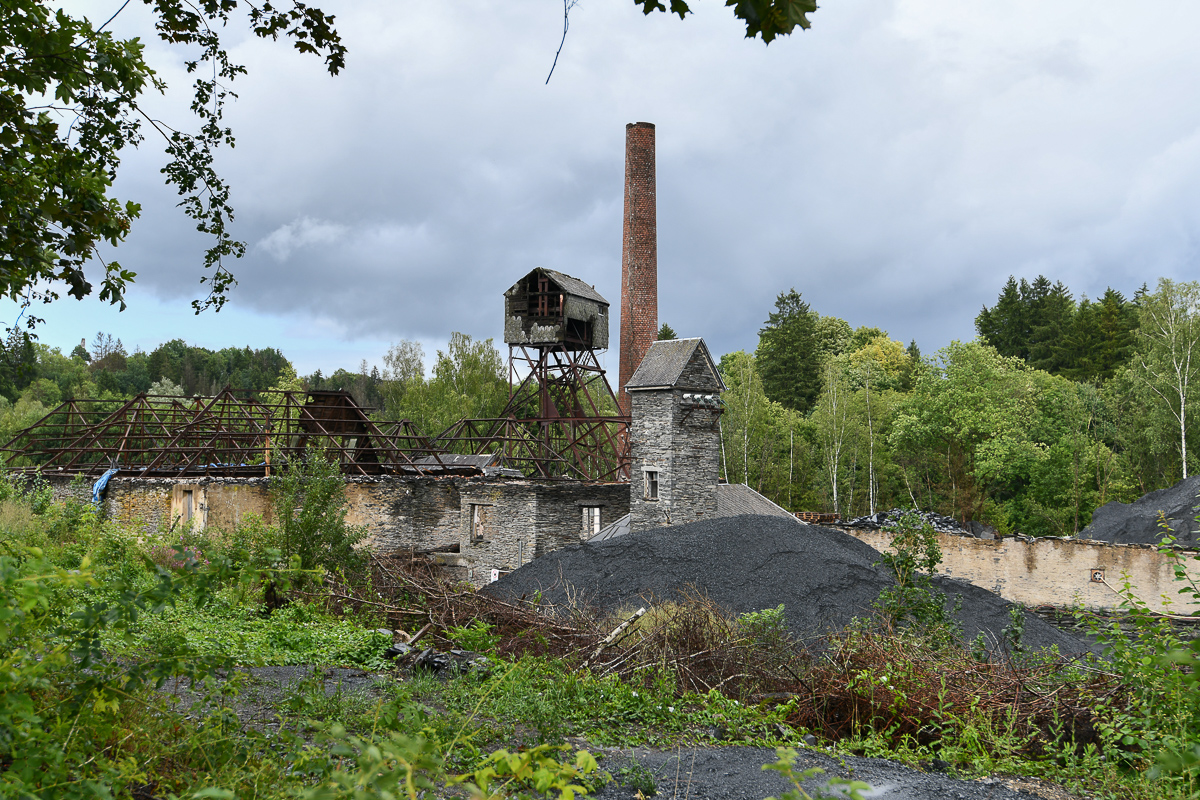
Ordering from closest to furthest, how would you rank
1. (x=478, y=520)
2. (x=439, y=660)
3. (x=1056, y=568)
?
(x=439, y=660), (x=478, y=520), (x=1056, y=568)

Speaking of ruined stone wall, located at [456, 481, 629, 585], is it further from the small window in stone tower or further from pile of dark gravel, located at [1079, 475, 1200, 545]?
pile of dark gravel, located at [1079, 475, 1200, 545]

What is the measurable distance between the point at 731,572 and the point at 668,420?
213 inches

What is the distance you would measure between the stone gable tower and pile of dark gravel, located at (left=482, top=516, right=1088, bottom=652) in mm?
2319

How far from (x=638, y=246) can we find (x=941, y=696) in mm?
23423

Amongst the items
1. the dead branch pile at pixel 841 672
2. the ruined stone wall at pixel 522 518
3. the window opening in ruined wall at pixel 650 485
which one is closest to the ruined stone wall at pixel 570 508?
the ruined stone wall at pixel 522 518

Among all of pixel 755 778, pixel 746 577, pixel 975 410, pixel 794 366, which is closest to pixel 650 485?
pixel 746 577

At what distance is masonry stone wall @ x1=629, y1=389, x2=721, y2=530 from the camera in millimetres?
18688

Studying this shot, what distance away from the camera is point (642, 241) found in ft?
94.8

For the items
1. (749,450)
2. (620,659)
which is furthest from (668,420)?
(749,450)

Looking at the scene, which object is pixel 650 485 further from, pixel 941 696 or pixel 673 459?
pixel 941 696

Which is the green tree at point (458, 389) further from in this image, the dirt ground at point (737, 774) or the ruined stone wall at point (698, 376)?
the dirt ground at point (737, 774)

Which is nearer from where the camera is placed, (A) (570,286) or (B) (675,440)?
(B) (675,440)

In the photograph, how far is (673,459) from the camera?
18688mm

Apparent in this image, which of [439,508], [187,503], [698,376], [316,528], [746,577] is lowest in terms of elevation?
[746,577]
